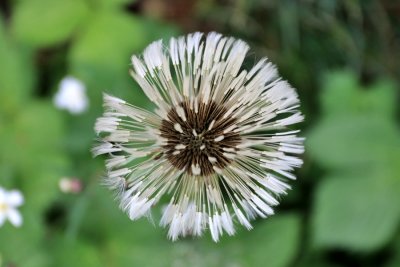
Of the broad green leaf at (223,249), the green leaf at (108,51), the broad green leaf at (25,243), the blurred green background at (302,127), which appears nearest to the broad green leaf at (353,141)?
the blurred green background at (302,127)

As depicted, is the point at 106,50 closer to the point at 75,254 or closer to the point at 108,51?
the point at 108,51

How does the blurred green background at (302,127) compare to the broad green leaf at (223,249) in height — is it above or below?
above

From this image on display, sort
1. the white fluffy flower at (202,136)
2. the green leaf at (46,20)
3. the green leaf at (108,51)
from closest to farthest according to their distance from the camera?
1. the white fluffy flower at (202,136)
2. the green leaf at (108,51)
3. the green leaf at (46,20)

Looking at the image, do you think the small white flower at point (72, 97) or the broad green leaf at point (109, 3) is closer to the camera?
the small white flower at point (72, 97)

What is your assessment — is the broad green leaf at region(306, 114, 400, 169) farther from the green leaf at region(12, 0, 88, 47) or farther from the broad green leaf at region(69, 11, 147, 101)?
the green leaf at region(12, 0, 88, 47)

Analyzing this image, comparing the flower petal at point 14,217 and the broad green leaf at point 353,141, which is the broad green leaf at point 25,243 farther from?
the broad green leaf at point 353,141

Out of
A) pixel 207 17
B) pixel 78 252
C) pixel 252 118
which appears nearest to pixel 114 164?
pixel 252 118

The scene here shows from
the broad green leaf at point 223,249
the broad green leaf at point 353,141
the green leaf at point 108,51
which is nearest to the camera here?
the broad green leaf at point 223,249

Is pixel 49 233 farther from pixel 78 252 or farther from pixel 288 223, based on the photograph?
pixel 288 223
